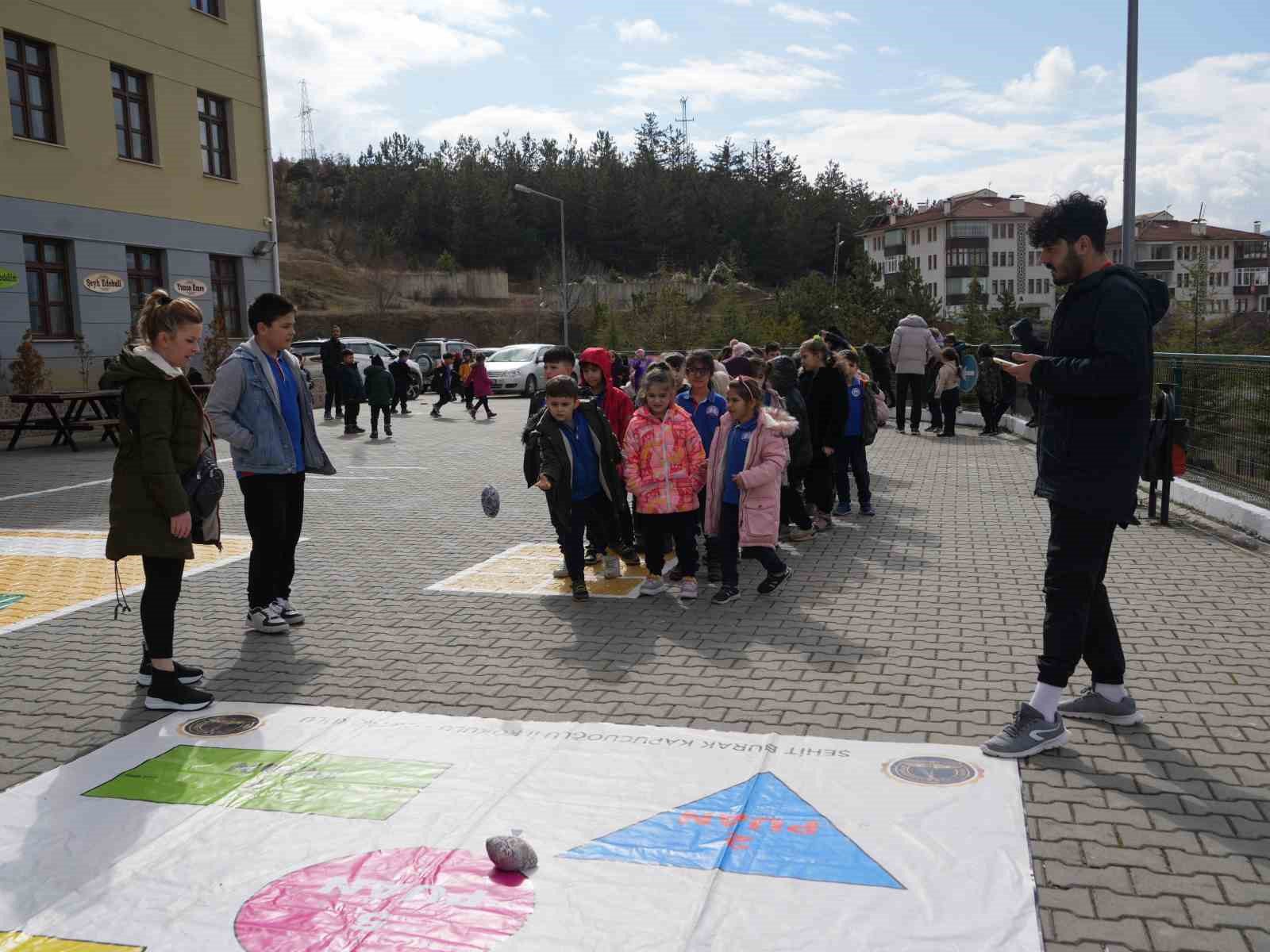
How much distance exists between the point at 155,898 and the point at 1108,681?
12.0 feet

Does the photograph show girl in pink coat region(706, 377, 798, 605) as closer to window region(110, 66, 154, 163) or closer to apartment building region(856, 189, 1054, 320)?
window region(110, 66, 154, 163)

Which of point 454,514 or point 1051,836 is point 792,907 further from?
point 454,514

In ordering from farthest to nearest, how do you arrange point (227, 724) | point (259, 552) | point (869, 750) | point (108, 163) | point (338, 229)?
point (338, 229)
point (108, 163)
point (259, 552)
point (227, 724)
point (869, 750)

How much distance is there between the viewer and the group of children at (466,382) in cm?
2558

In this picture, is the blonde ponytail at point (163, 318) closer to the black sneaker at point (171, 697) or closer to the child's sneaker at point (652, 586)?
the black sneaker at point (171, 697)

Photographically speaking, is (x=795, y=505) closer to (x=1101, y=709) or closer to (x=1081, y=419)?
(x=1101, y=709)

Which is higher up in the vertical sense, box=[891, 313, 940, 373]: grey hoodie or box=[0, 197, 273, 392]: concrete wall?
box=[0, 197, 273, 392]: concrete wall

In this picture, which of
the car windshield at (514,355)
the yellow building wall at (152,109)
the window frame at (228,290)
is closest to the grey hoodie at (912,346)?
the yellow building wall at (152,109)

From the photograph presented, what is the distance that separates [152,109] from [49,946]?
83.4 ft

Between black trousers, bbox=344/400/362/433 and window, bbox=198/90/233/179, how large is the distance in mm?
8913

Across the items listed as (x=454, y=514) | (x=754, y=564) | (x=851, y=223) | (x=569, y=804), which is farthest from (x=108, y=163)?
(x=851, y=223)

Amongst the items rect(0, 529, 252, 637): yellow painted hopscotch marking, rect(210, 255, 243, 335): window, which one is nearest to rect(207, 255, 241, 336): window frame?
rect(210, 255, 243, 335): window

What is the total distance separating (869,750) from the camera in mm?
4504

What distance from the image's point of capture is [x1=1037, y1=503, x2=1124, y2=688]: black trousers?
425 cm
